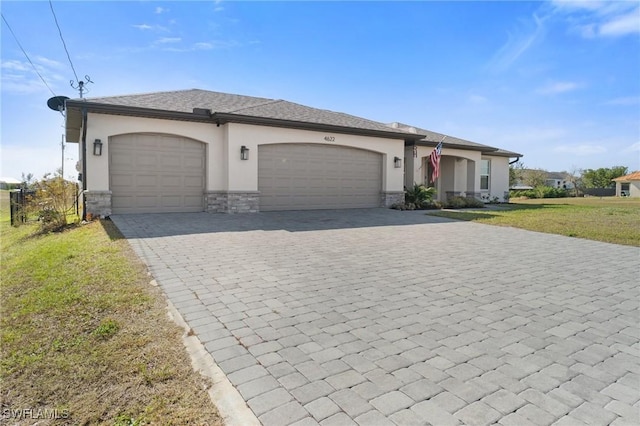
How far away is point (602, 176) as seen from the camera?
56094 millimetres

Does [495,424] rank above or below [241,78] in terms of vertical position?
below

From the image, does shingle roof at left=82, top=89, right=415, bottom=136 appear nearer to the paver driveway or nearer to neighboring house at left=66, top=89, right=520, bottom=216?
neighboring house at left=66, top=89, right=520, bottom=216

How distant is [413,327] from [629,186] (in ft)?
180

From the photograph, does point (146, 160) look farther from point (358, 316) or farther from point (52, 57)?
point (358, 316)

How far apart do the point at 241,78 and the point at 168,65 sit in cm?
304

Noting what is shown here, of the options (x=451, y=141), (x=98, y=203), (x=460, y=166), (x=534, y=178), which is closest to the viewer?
(x=98, y=203)

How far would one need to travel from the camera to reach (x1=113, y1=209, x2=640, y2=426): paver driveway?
2287 mm

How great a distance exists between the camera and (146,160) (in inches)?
467

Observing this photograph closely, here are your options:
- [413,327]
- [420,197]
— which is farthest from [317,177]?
[413,327]

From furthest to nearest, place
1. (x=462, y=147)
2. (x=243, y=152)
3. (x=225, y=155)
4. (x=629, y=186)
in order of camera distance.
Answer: (x=629, y=186) → (x=462, y=147) → (x=225, y=155) → (x=243, y=152)

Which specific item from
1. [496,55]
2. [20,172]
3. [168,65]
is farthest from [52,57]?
[20,172]

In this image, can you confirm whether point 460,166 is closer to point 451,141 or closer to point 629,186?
point 451,141

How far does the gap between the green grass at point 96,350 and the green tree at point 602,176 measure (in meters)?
67.7

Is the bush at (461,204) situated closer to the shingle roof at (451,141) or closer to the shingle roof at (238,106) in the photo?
the shingle roof at (451,141)
